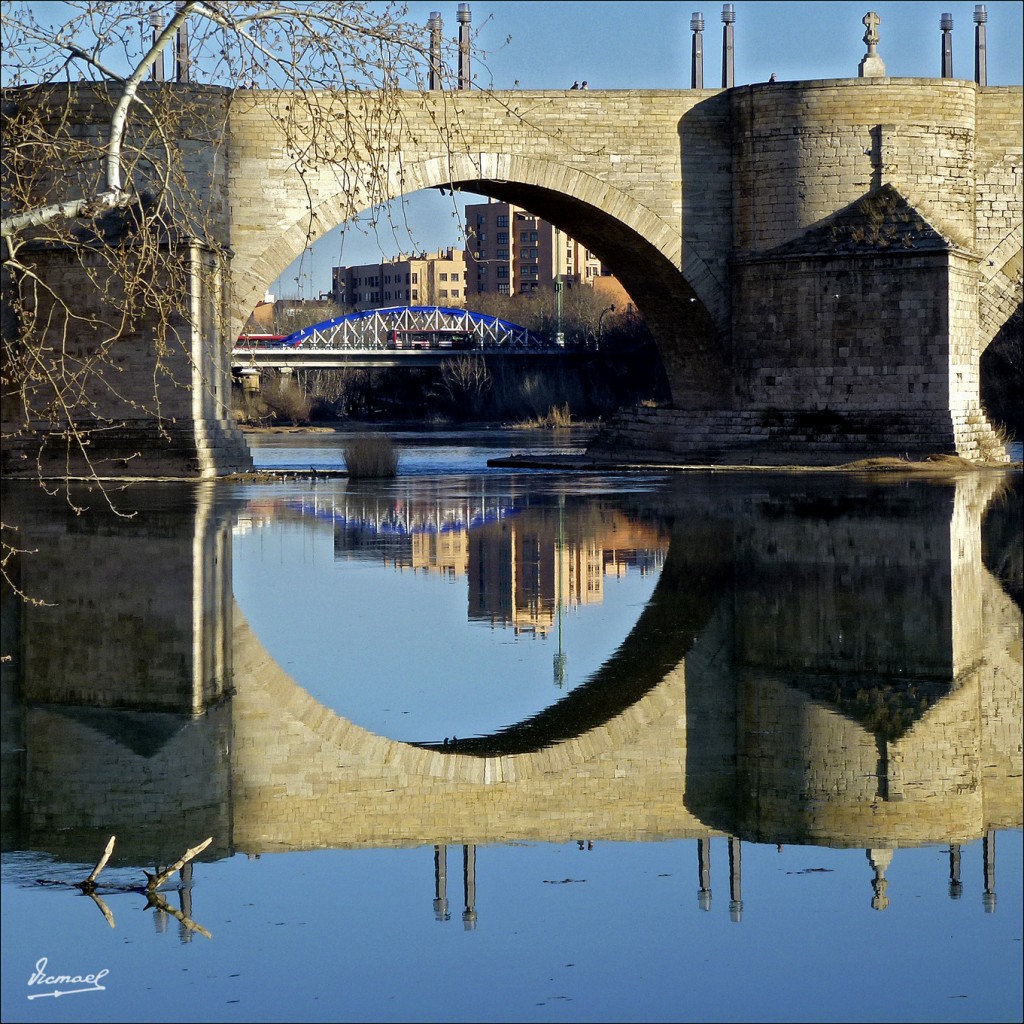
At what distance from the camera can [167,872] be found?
4387mm

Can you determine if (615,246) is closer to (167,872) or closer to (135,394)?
(135,394)

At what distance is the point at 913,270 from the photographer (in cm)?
2430

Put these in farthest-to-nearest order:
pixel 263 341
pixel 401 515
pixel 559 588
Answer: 1. pixel 263 341
2. pixel 401 515
3. pixel 559 588

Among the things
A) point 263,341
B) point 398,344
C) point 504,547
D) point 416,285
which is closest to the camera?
point 504,547

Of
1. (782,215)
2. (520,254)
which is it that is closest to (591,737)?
(782,215)

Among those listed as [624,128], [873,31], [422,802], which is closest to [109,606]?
[422,802]

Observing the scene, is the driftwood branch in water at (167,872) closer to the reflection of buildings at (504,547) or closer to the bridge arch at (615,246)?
the reflection of buildings at (504,547)

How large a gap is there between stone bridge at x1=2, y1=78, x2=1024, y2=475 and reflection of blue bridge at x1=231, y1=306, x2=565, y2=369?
24920 millimetres

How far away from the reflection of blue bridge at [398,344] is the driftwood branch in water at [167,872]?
4462 cm

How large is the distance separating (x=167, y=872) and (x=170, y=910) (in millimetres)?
217

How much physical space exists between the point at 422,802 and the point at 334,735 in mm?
1029

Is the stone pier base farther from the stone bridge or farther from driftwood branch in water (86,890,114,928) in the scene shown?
driftwood branch in water (86,890,114,928)

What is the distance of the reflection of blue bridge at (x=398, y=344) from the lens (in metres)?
62.0

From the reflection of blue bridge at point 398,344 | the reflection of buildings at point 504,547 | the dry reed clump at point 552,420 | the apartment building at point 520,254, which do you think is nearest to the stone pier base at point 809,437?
the reflection of buildings at point 504,547
